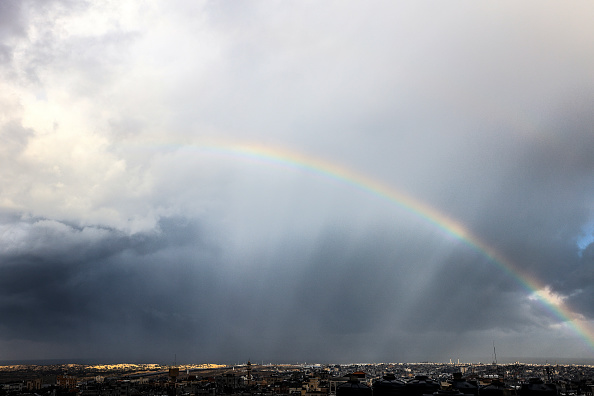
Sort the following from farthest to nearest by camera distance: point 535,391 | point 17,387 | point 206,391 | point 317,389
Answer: point 17,387 < point 206,391 < point 317,389 < point 535,391

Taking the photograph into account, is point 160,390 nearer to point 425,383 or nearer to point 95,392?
point 95,392

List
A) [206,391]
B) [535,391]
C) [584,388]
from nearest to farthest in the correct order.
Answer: [535,391], [584,388], [206,391]

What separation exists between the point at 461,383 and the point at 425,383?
5.34 m

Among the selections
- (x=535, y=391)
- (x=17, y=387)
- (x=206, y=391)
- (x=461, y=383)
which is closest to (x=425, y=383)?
(x=461, y=383)

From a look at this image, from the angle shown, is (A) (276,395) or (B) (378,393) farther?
(A) (276,395)

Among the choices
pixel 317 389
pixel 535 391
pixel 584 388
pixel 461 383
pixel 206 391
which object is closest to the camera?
pixel 535 391

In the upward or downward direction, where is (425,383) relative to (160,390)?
upward

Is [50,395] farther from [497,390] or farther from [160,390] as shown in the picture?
[497,390]

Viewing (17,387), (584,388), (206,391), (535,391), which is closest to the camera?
(535,391)

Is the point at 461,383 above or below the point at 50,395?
above

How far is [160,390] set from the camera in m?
136

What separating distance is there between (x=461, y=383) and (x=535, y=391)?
9.34 m

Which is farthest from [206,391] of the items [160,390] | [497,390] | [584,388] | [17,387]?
[584,388]

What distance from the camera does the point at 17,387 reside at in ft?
495
